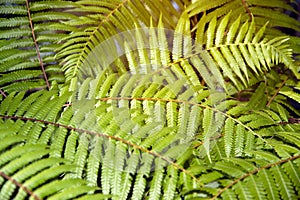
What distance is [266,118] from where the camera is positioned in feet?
3.29

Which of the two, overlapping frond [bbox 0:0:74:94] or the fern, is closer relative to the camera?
the fern

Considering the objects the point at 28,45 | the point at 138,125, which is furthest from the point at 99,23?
the point at 138,125

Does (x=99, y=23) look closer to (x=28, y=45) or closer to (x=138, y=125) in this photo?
(x=28, y=45)

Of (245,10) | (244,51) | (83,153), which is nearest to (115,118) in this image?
(83,153)

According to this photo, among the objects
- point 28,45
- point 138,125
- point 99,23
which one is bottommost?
point 138,125

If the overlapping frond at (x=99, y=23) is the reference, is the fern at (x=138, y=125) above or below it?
below

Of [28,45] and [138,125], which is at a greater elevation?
[28,45]

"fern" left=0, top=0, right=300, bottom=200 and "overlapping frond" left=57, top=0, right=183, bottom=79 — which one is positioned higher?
"overlapping frond" left=57, top=0, right=183, bottom=79

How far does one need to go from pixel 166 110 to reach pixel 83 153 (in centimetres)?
30

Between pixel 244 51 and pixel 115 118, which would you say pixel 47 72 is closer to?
pixel 115 118

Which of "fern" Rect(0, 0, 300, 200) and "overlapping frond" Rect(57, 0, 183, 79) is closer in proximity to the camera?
"fern" Rect(0, 0, 300, 200)

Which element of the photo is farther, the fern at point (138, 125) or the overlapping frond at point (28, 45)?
the overlapping frond at point (28, 45)

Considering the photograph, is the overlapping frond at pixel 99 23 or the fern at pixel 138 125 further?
the overlapping frond at pixel 99 23

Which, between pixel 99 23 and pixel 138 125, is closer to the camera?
pixel 138 125
